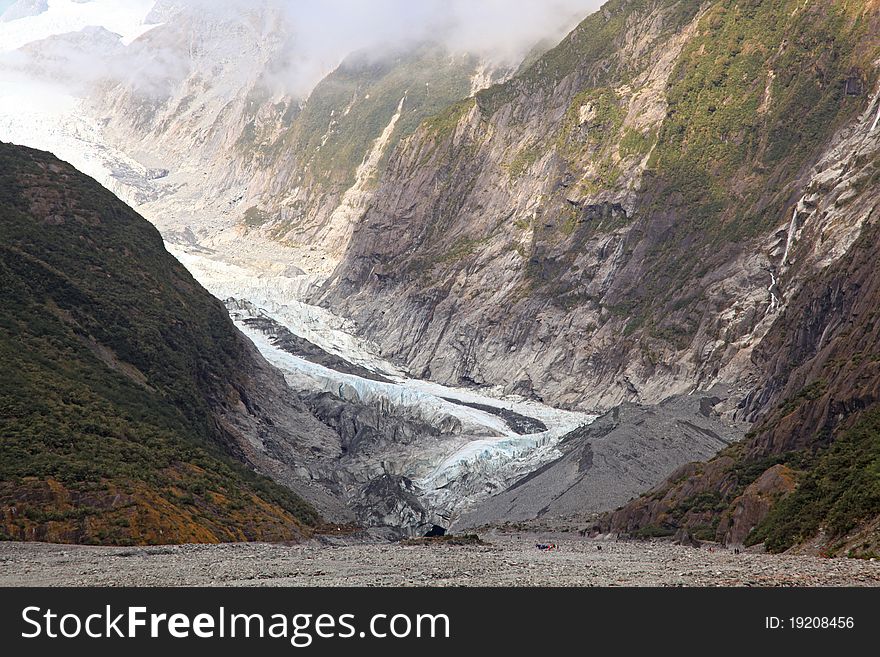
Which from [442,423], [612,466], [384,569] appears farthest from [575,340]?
[384,569]

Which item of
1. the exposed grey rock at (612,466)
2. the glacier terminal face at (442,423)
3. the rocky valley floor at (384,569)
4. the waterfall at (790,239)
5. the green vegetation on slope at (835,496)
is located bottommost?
the rocky valley floor at (384,569)

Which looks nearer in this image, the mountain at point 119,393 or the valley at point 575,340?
the mountain at point 119,393

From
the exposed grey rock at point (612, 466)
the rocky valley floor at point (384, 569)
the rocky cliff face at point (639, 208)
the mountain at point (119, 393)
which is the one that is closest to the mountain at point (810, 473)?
the rocky valley floor at point (384, 569)

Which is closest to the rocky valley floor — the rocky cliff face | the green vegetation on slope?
the green vegetation on slope

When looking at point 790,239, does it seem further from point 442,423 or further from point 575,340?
point 442,423

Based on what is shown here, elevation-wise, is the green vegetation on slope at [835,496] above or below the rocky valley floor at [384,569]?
above

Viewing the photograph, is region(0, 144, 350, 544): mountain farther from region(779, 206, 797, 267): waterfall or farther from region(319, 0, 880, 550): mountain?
region(779, 206, 797, 267): waterfall

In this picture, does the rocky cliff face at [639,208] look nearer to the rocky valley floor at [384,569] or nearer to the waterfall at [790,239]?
the waterfall at [790,239]
